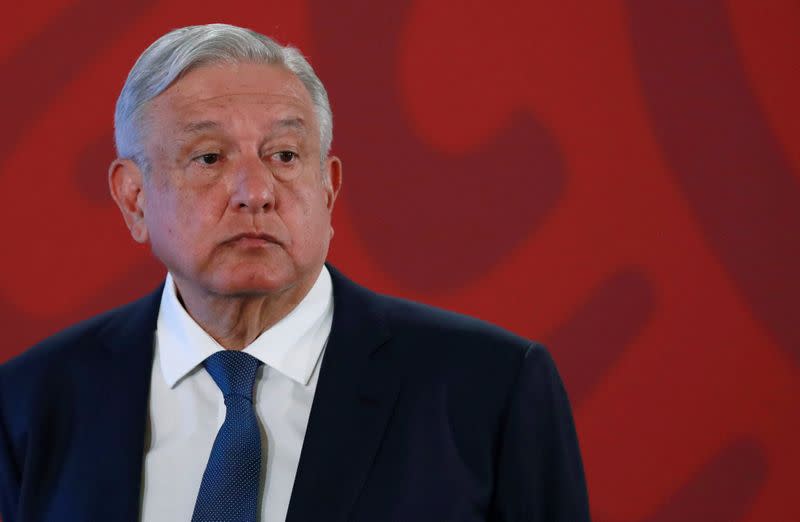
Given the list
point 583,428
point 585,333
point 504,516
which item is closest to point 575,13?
point 585,333

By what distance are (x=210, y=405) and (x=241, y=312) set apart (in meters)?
0.14

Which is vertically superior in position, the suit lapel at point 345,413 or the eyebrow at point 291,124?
the eyebrow at point 291,124

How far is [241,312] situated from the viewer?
149 cm

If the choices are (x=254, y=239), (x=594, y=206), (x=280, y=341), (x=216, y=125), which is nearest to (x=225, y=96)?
(x=216, y=125)

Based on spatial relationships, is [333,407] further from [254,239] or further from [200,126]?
[200,126]

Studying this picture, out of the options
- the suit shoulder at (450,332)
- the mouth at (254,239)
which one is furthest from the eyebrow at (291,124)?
the suit shoulder at (450,332)

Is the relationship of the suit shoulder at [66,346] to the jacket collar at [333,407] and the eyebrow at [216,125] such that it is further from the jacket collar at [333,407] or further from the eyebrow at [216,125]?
the eyebrow at [216,125]

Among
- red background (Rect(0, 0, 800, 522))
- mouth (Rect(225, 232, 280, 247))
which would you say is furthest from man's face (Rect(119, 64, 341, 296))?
red background (Rect(0, 0, 800, 522))

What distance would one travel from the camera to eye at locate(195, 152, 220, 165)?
4.77ft

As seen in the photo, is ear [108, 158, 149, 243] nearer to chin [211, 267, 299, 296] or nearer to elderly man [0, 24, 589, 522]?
elderly man [0, 24, 589, 522]

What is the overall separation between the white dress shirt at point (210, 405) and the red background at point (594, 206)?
613mm

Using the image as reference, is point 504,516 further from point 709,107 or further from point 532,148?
point 709,107

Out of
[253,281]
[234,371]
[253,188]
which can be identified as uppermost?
[253,188]

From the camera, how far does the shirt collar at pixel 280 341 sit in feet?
4.78
